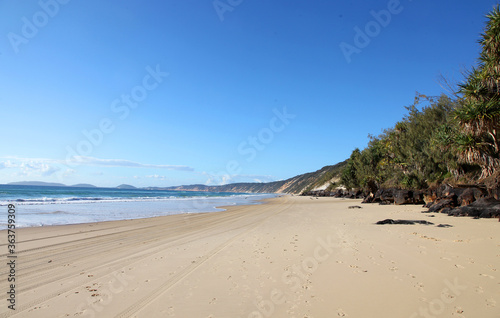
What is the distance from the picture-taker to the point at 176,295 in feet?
14.4

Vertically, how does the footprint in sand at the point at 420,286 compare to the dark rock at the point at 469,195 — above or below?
below

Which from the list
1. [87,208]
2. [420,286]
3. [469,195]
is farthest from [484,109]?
[87,208]

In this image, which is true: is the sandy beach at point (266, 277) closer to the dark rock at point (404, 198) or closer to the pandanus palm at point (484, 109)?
the pandanus palm at point (484, 109)

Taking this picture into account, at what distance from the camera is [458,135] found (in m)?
15.9

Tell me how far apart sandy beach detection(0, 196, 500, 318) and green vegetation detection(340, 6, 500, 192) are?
836 cm

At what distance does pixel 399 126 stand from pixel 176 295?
32.2 metres

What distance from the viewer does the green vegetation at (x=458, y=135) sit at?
1366 centimetres

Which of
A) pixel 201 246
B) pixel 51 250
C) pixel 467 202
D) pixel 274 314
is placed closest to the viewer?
pixel 274 314

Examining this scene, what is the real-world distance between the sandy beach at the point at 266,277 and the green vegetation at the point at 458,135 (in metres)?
8.36

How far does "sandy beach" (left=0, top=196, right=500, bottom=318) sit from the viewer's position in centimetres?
389

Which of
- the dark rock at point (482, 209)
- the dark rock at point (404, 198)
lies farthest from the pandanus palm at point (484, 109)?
the dark rock at point (404, 198)

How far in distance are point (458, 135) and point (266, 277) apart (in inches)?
656

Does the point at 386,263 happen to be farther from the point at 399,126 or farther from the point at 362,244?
the point at 399,126

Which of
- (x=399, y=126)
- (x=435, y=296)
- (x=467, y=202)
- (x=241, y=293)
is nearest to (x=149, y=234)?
(x=241, y=293)
